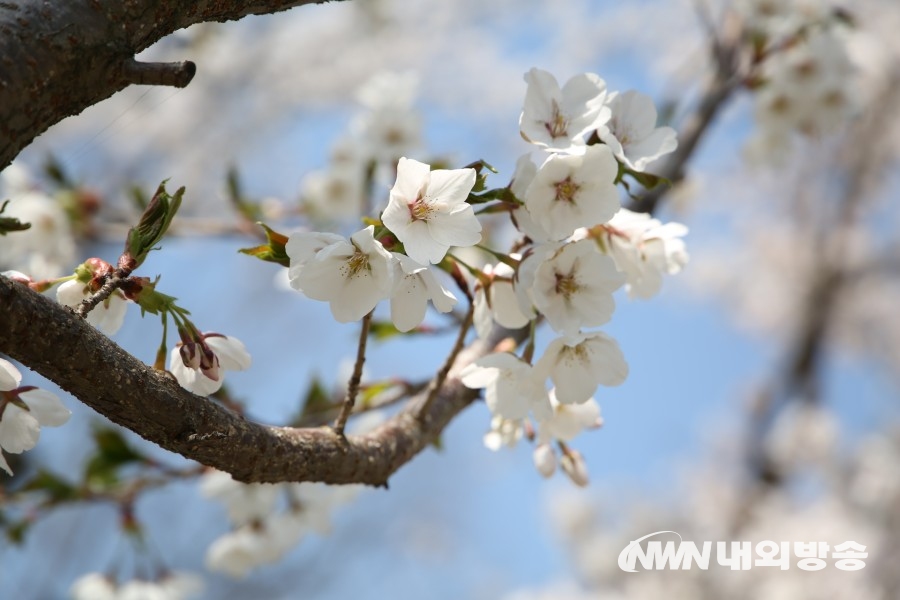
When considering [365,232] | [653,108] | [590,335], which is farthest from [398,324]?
[653,108]

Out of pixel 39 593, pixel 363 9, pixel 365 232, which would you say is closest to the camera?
pixel 365 232

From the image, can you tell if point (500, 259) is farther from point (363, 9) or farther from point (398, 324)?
point (363, 9)

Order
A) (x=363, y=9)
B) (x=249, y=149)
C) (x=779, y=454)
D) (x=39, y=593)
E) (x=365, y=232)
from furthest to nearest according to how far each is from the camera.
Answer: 1. (x=249, y=149)
2. (x=779, y=454)
3. (x=363, y=9)
4. (x=39, y=593)
5. (x=365, y=232)

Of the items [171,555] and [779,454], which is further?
[779,454]

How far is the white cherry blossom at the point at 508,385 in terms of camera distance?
2.77 ft

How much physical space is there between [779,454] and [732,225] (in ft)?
8.73

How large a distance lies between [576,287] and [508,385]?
0.53 ft

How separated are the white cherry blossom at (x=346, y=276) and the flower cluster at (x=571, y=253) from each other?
144 mm

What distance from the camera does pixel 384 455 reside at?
2.86ft

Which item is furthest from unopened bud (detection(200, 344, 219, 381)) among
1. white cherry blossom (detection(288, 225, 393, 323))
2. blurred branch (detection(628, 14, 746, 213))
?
blurred branch (detection(628, 14, 746, 213))

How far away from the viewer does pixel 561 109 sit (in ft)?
2.61

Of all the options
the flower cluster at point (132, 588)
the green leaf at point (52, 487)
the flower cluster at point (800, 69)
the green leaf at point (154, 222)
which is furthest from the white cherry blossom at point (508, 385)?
the flower cluster at point (800, 69)

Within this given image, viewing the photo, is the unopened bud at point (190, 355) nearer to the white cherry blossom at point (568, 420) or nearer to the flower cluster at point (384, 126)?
the white cherry blossom at point (568, 420)

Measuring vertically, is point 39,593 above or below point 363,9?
below
